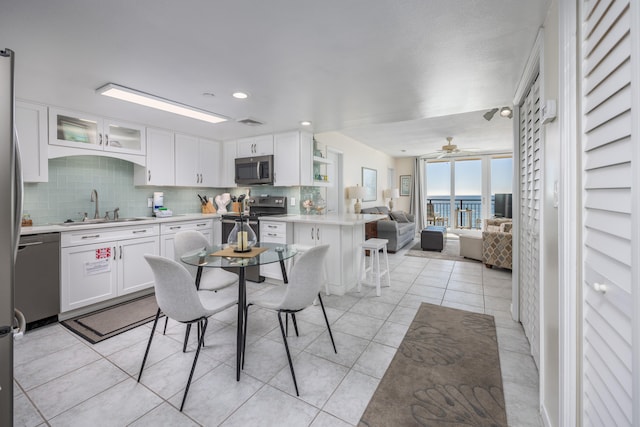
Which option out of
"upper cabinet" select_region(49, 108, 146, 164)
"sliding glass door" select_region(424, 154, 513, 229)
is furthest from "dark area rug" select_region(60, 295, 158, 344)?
"sliding glass door" select_region(424, 154, 513, 229)

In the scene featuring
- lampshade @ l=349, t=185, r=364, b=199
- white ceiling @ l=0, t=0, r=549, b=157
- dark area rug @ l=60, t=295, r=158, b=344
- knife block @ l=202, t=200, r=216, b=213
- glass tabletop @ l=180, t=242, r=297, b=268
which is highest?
white ceiling @ l=0, t=0, r=549, b=157

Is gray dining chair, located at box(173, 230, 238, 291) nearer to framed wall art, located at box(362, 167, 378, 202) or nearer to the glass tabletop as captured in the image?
the glass tabletop

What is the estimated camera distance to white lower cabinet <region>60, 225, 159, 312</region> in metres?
2.83

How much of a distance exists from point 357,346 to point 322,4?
7.79 feet

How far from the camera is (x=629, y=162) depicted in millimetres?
732

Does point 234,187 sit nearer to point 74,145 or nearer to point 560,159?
point 74,145

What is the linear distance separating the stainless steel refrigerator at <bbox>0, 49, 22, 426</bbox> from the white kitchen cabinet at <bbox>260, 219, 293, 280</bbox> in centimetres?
288

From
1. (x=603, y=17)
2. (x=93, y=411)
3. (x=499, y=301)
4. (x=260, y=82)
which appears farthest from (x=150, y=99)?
(x=499, y=301)

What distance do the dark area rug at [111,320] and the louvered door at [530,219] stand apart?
3.43 metres

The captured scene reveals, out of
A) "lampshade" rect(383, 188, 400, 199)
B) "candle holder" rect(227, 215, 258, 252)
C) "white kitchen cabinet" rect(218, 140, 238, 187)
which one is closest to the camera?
"candle holder" rect(227, 215, 258, 252)

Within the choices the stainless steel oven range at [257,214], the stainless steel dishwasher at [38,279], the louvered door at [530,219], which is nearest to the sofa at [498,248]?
the louvered door at [530,219]

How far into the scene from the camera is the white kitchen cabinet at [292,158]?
409cm

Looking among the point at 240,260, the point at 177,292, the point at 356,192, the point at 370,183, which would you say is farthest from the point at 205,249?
the point at 370,183

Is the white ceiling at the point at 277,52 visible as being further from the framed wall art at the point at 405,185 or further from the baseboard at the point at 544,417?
the framed wall art at the point at 405,185
